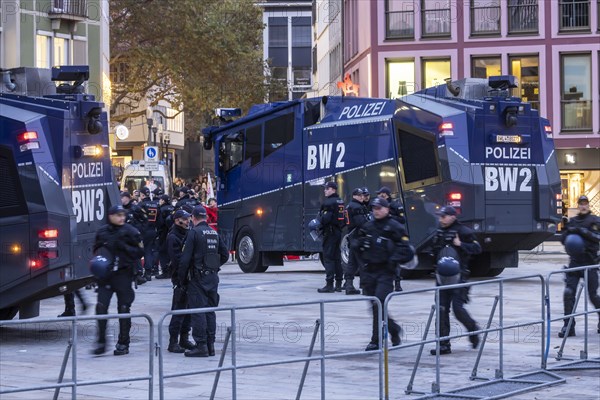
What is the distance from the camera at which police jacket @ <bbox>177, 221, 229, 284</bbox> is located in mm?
14625

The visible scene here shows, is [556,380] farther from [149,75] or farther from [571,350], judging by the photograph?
[149,75]

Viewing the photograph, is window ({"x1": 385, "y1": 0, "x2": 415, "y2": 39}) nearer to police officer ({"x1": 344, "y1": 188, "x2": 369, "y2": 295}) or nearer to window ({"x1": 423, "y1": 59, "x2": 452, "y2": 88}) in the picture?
window ({"x1": 423, "y1": 59, "x2": 452, "y2": 88})

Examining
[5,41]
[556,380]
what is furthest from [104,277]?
[5,41]

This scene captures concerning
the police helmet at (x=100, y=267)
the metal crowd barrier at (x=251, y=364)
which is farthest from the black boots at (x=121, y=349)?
the police helmet at (x=100, y=267)

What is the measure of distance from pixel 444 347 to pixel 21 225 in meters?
5.86

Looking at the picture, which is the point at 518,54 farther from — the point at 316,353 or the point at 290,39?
the point at 290,39

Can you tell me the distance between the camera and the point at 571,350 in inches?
598

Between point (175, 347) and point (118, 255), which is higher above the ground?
point (118, 255)

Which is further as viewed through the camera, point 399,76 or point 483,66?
point 399,76

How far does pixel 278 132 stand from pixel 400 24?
23.2m

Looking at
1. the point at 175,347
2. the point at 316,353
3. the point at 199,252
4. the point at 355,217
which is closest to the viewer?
the point at 316,353

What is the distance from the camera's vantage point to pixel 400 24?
5009 cm

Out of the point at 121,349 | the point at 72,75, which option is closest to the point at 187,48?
the point at 72,75

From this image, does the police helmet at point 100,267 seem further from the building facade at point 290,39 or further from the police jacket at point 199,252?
the building facade at point 290,39
